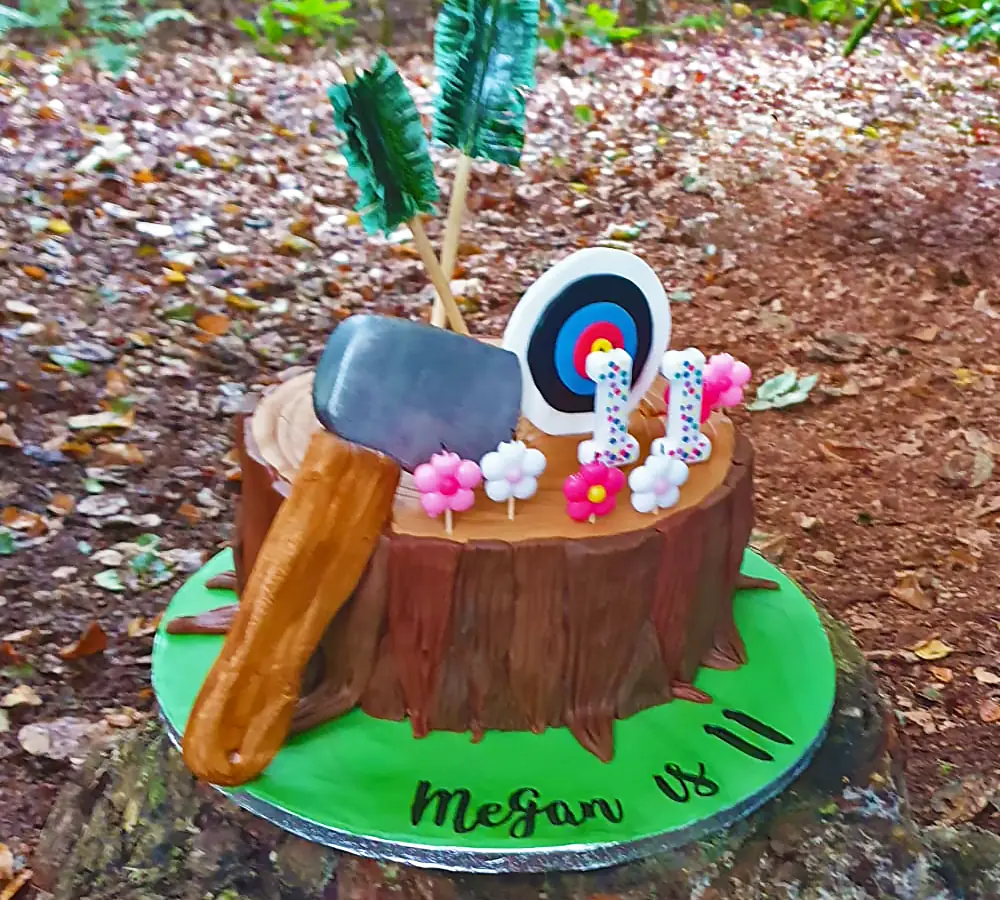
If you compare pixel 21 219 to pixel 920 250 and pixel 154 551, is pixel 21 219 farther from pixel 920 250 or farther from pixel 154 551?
pixel 920 250

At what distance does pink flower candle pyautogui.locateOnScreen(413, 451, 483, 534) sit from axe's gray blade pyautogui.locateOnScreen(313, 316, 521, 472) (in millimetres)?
63

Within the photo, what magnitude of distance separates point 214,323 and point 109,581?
4.48ft

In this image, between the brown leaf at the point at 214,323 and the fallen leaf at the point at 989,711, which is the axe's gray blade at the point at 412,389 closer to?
the fallen leaf at the point at 989,711

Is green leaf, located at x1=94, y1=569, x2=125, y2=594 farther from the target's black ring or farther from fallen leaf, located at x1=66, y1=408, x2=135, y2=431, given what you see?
the target's black ring

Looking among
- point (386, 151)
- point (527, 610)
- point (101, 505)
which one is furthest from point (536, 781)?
point (101, 505)

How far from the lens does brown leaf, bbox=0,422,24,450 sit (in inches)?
119

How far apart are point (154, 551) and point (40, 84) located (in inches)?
123

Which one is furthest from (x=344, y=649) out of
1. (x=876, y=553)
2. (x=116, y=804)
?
(x=876, y=553)

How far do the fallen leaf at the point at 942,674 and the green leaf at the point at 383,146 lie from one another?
1.75m

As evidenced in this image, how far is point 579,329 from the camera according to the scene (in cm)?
158

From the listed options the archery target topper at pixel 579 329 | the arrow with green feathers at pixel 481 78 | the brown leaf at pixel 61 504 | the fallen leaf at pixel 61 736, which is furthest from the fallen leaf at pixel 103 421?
the archery target topper at pixel 579 329

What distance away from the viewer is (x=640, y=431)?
5.94 feet

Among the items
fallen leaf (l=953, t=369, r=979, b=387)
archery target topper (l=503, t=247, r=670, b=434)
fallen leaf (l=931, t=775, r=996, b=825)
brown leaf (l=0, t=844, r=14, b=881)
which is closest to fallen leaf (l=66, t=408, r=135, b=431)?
brown leaf (l=0, t=844, r=14, b=881)

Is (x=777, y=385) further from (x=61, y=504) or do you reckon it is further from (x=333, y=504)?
(x=333, y=504)
